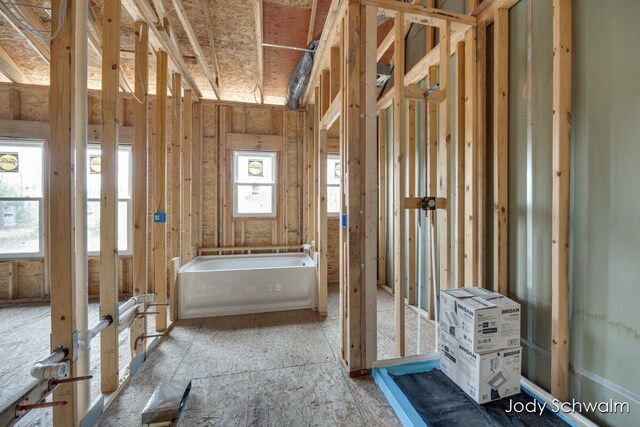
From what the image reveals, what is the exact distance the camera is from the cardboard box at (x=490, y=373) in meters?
1.52

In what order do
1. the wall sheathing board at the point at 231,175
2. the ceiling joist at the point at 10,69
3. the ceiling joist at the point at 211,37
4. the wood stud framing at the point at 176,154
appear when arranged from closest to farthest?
the ceiling joist at the point at 211,37 < the wood stud framing at the point at 176,154 < the ceiling joist at the point at 10,69 < the wall sheathing board at the point at 231,175

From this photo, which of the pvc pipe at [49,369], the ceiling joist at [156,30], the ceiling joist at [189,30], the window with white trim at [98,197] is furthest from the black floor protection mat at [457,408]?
the window with white trim at [98,197]

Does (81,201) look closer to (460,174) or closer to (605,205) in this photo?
(460,174)

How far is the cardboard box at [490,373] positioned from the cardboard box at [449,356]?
0.20ft

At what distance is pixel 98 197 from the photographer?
3865 millimetres

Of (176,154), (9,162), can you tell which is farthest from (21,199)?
(176,154)

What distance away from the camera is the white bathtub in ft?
9.61

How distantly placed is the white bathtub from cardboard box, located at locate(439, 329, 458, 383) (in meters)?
1.66

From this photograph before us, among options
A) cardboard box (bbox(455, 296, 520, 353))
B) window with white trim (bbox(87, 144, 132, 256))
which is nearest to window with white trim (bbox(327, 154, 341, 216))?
cardboard box (bbox(455, 296, 520, 353))

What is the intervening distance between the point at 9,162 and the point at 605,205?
6155 millimetres

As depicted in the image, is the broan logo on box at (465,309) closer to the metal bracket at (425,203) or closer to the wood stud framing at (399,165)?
the wood stud framing at (399,165)

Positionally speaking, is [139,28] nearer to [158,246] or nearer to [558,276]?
[158,246]

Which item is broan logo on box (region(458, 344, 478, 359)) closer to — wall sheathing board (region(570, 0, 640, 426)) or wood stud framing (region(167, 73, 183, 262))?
wall sheathing board (region(570, 0, 640, 426))

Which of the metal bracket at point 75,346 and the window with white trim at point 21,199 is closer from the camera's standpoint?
the metal bracket at point 75,346
